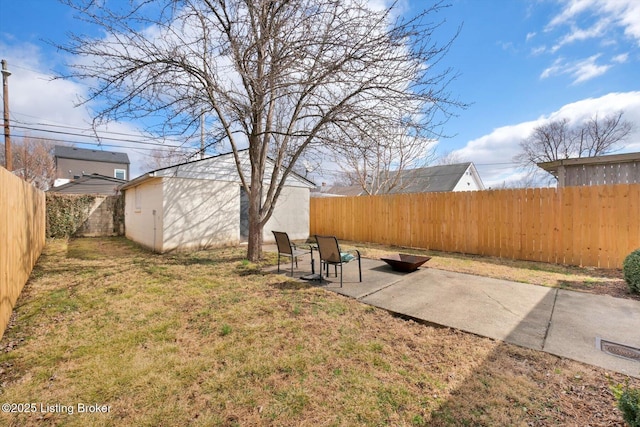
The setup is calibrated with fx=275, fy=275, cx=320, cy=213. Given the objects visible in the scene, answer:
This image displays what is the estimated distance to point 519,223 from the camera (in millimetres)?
7973

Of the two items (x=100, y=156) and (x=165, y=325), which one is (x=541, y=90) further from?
(x=100, y=156)

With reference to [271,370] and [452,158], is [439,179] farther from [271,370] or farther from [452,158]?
[271,370]

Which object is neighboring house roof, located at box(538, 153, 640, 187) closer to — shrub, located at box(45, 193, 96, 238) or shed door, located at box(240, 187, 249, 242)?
shed door, located at box(240, 187, 249, 242)

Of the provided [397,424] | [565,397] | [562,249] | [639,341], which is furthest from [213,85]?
[562,249]

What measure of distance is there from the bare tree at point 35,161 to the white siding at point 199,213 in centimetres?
2784

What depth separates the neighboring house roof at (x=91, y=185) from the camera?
21642mm

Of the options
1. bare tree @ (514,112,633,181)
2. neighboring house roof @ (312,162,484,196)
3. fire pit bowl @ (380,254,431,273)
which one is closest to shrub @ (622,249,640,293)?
fire pit bowl @ (380,254,431,273)

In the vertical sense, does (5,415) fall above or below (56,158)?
below

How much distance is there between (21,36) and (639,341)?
36.9 feet

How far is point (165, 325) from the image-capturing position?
3.63 meters

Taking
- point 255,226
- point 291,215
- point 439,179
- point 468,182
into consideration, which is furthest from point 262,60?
point 468,182

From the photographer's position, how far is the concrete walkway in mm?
2982

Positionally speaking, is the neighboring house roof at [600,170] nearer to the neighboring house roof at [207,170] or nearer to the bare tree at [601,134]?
the neighboring house roof at [207,170]

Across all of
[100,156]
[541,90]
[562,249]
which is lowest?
[562,249]
